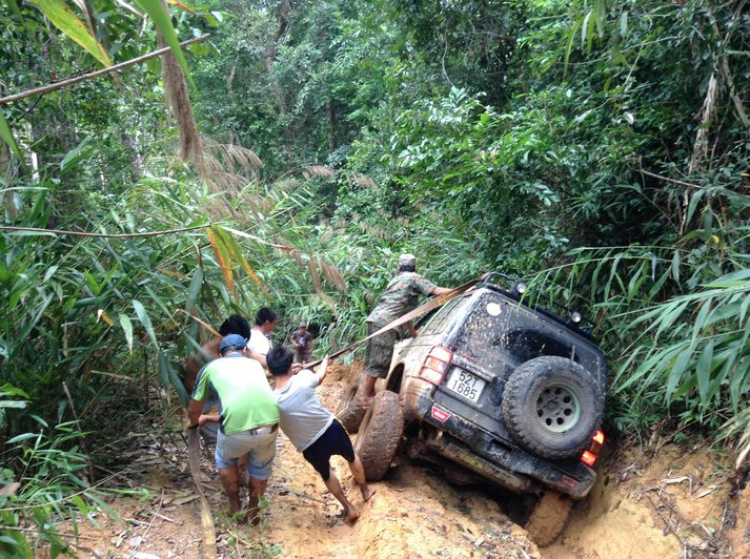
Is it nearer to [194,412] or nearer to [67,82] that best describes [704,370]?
[67,82]

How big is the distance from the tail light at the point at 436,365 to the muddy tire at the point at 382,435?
37 centimetres

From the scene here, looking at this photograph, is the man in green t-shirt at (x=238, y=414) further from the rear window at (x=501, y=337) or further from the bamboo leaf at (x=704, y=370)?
the bamboo leaf at (x=704, y=370)

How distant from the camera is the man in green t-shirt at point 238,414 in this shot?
13.7 feet

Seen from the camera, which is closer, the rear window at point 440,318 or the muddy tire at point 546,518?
the muddy tire at point 546,518

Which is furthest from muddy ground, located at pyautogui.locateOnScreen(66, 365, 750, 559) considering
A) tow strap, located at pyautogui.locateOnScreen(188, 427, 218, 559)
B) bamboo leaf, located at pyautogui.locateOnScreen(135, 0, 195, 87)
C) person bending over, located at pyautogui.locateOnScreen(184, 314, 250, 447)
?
bamboo leaf, located at pyautogui.locateOnScreen(135, 0, 195, 87)

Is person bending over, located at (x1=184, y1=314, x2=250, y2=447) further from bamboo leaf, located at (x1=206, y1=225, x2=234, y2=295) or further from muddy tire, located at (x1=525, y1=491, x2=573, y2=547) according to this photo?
muddy tire, located at (x1=525, y1=491, x2=573, y2=547)

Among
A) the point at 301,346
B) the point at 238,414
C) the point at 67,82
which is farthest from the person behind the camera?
the point at 301,346

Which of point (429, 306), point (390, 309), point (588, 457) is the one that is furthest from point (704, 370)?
point (390, 309)

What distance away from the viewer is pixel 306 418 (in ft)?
14.6

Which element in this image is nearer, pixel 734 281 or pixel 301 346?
pixel 734 281

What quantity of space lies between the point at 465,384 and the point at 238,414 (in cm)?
171

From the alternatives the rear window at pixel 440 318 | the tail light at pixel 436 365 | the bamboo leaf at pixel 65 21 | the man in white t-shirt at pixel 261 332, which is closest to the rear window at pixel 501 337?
the tail light at pixel 436 365

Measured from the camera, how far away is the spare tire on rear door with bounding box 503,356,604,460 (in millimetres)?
4582

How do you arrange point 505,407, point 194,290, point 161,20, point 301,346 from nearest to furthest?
point 161,20 → point 194,290 → point 505,407 → point 301,346
